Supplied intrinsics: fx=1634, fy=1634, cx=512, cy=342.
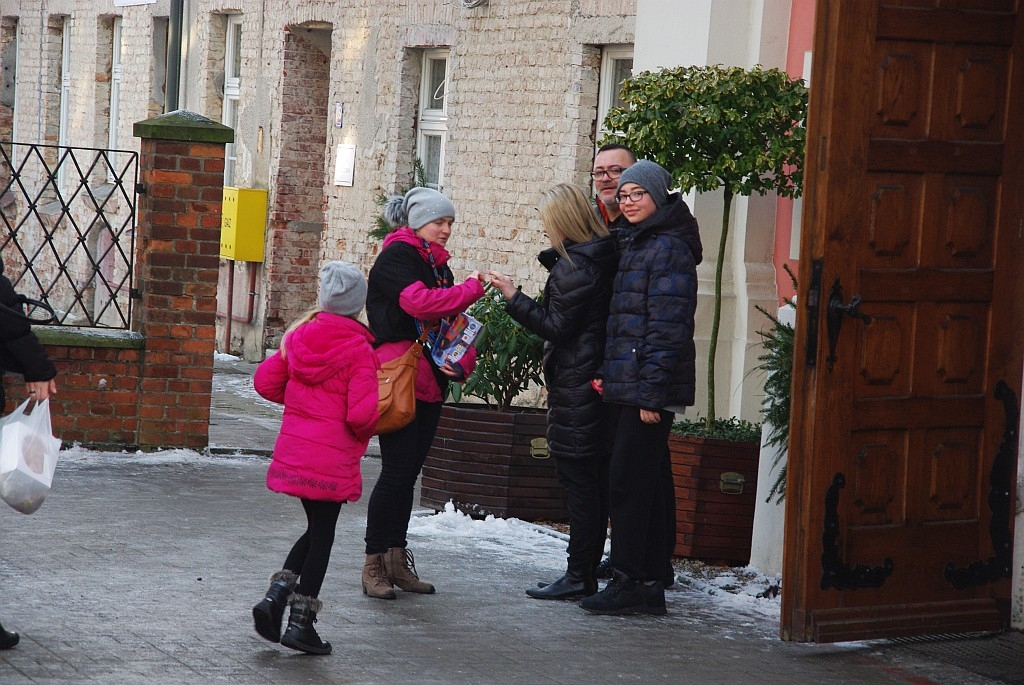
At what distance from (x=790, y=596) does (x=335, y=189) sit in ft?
35.2

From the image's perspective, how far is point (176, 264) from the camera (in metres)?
10.2

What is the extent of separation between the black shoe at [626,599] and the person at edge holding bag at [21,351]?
2.30 metres

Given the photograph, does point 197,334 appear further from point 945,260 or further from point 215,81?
point 215,81

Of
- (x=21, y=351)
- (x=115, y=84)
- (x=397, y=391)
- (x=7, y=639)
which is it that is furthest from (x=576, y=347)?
(x=115, y=84)

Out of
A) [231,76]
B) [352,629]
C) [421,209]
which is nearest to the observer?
[352,629]

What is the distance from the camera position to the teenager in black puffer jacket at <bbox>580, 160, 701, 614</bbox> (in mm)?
6301

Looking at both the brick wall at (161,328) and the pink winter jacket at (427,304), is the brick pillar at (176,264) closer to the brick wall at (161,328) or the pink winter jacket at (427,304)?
the brick wall at (161,328)

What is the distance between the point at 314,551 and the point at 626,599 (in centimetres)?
144

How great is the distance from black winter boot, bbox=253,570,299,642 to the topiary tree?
9.43ft

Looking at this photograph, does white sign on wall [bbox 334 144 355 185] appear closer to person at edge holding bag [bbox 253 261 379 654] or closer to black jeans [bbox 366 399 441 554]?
black jeans [bbox 366 399 441 554]

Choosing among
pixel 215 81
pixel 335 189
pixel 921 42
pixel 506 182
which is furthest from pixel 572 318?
pixel 215 81

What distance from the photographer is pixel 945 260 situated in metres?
6.13

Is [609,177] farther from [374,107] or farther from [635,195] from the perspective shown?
[374,107]

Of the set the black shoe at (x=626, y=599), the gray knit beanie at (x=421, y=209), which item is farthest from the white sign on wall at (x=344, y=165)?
the black shoe at (x=626, y=599)
